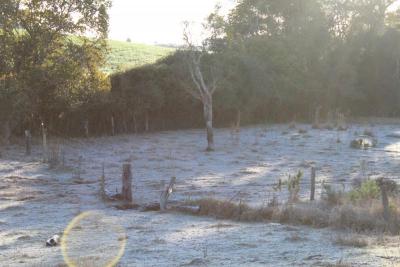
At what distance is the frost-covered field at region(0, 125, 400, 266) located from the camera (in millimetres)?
7914

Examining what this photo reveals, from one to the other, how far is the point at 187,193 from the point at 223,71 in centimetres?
1727

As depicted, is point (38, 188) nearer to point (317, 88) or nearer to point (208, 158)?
point (208, 158)

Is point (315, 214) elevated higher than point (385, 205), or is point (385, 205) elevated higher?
point (385, 205)

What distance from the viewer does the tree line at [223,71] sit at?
2141 centimetres

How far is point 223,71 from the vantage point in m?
30.0

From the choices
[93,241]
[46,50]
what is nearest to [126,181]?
[93,241]

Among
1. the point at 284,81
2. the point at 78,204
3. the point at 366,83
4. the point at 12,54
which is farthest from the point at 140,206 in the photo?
the point at 366,83

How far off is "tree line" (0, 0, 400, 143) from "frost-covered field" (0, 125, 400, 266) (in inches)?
71.5

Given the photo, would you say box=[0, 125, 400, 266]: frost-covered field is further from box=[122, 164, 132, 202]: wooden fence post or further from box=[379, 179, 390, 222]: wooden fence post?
box=[379, 179, 390, 222]: wooden fence post

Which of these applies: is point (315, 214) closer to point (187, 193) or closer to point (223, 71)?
point (187, 193)

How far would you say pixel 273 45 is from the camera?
114 feet

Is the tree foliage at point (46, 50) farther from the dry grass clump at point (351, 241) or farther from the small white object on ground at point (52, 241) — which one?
the dry grass clump at point (351, 241)

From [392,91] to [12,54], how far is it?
1063 inches

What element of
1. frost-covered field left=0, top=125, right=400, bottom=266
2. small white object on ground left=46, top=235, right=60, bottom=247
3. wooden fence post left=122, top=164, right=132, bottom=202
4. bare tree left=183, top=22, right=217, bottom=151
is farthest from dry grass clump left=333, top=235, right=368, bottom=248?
bare tree left=183, top=22, right=217, bottom=151
